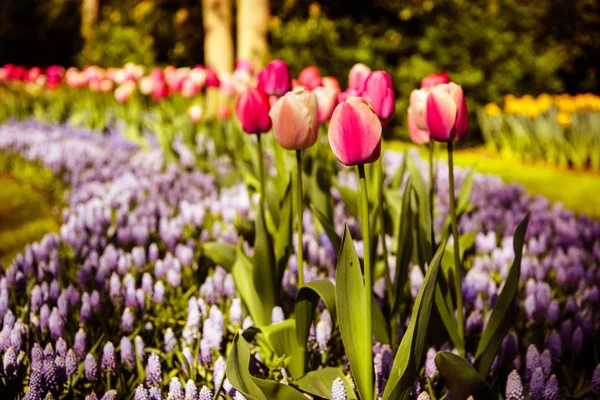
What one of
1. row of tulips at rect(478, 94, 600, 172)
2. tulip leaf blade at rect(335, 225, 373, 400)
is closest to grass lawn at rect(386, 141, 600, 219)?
row of tulips at rect(478, 94, 600, 172)

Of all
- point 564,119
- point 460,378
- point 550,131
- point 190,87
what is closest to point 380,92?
point 460,378

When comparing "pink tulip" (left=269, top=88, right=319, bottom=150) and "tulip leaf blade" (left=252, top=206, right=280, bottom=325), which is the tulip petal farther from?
"tulip leaf blade" (left=252, top=206, right=280, bottom=325)

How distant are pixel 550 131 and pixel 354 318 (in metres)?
6.42

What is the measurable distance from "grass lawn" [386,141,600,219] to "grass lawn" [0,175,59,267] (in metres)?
3.12

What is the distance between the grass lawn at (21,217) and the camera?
11.1 ft

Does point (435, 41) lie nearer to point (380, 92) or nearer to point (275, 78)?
point (275, 78)

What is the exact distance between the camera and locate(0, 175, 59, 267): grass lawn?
3.38m

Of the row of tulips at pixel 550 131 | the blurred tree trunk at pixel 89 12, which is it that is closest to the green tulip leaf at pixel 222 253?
the row of tulips at pixel 550 131

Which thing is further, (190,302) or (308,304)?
(190,302)

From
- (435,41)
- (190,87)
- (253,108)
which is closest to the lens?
(253,108)

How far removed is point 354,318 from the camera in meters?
1.53

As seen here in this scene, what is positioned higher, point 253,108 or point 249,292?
point 253,108

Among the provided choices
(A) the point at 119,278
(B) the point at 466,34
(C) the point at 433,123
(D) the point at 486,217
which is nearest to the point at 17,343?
(A) the point at 119,278

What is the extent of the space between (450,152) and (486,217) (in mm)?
1877
